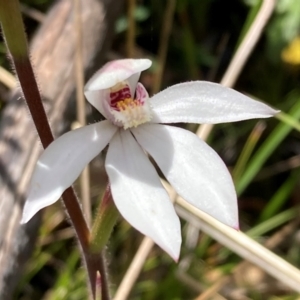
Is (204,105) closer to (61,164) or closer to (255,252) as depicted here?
(61,164)

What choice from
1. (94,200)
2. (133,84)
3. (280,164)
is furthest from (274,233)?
(133,84)

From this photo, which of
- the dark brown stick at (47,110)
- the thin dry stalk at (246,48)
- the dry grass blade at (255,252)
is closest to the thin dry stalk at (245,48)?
the thin dry stalk at (246,48)

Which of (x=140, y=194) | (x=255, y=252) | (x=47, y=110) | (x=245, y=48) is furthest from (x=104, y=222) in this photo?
(x=245, y=48)

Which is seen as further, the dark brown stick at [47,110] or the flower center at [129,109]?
the dark brown stick at [47,110]

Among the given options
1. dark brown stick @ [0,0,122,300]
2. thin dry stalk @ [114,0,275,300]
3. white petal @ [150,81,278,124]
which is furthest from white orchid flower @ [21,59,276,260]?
thin dry stalk @ [114,0,275,300]

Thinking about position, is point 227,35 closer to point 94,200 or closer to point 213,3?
point 213,3

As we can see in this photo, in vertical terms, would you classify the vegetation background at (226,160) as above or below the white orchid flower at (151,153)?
below

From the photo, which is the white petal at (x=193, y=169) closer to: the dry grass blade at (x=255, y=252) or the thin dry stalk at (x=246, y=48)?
the dry grass blade at (x=255, y=252)

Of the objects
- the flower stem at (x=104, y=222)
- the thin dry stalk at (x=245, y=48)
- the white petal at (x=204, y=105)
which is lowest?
the flower stem at (x=104, y=222)
